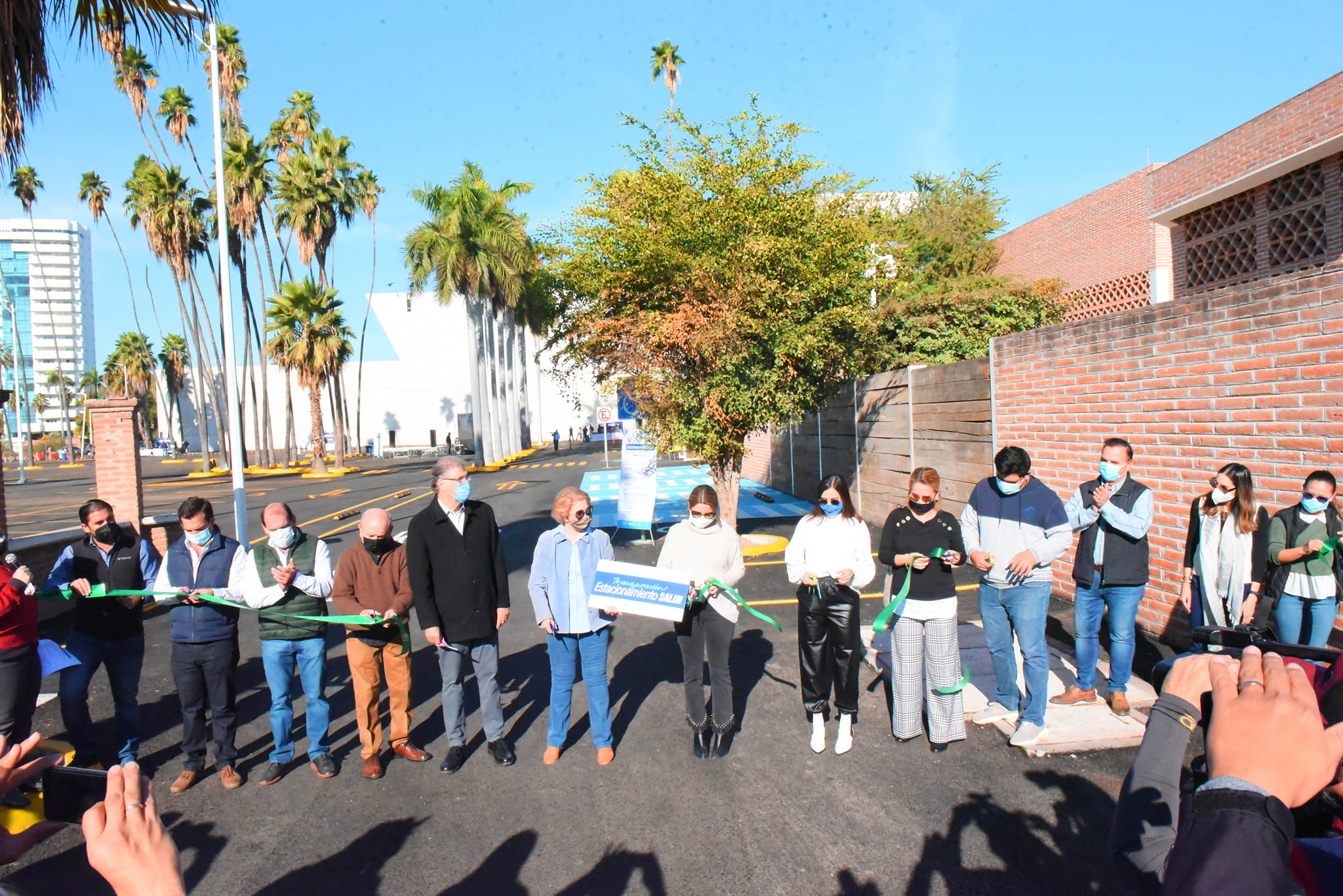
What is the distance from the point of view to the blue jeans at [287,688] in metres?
4.64

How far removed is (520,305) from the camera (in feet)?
114

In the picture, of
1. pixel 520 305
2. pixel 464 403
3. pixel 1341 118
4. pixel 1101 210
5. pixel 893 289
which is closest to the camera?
pixel 1341 118

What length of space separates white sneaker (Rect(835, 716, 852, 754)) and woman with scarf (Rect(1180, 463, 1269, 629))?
8.03 feet

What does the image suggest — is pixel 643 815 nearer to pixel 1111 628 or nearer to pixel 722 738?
pixel 722 738

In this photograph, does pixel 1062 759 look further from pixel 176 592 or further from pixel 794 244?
pixel 794 244

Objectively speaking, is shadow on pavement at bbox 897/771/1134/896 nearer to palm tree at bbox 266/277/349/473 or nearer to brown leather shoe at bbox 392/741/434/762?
brown leather shoe at bbox 392/741/434/762

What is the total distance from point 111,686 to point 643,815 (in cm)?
349

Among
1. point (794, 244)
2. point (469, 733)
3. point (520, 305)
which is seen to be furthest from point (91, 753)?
point (520, 305)

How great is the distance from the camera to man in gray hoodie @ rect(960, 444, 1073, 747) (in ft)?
15.1

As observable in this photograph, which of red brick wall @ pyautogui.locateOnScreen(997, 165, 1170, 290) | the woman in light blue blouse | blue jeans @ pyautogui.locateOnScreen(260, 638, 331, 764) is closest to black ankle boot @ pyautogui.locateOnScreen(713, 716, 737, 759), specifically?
the woman in light blue blouse

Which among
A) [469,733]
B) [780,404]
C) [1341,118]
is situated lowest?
[469,733]

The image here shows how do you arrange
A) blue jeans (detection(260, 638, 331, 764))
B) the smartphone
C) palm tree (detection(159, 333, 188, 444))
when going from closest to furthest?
the smartphone → blue jeans (detection(260, 638, 331, 764)) → palm tree (detection(159, 333, 188, 444))

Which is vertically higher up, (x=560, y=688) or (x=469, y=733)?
(x=560, y=688)

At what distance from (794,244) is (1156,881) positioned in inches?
360
